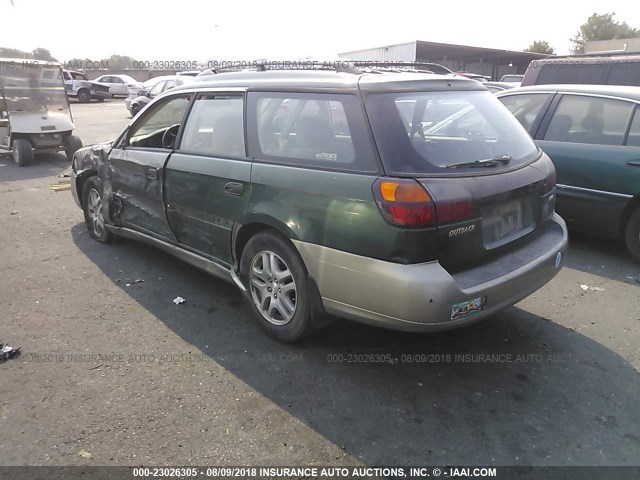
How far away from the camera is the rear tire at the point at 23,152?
10.4 metres

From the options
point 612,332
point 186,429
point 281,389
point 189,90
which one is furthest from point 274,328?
point 612,332

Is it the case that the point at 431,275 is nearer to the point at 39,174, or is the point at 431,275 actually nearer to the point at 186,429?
the point at 186,429

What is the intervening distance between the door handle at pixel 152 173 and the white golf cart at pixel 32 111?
7.79 metres

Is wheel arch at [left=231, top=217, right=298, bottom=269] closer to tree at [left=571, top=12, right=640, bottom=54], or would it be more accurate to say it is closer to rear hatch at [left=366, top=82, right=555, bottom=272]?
rear hatch at [left=366, top=82, right=555, bottom=272]

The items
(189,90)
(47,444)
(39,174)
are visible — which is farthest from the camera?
(39,174)

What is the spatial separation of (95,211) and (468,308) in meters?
4.35

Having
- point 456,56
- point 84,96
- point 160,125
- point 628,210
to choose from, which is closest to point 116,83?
point 84,96

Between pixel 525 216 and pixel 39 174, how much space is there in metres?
9.66

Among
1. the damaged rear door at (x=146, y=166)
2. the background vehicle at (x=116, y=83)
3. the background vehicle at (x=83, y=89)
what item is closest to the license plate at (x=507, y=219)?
the damaged rear door at (x=146, y=166)

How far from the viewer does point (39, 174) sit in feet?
32.3

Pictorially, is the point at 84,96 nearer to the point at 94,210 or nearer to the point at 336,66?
the point at 94,210

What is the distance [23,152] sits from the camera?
409 inches

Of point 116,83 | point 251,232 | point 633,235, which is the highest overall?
point 251,232

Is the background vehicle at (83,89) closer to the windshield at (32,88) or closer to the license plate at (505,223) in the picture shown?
the windshield at (32,88)
